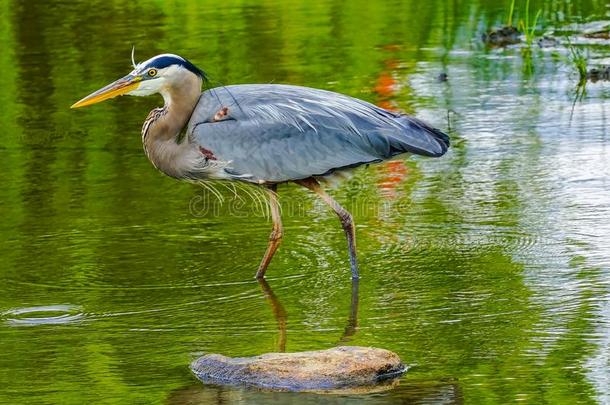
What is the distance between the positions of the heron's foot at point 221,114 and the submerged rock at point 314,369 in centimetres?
216

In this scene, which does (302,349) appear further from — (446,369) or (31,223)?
(31,223)

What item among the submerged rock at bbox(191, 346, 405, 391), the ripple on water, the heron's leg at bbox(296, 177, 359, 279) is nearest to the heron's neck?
the heron's leg at bbox(296, 177, 359, 279)

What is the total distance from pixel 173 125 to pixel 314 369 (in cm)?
259

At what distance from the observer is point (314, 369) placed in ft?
18.3

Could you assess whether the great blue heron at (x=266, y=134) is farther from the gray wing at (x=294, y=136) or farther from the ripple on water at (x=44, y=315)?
the ripple on water at (x=44, y=315)

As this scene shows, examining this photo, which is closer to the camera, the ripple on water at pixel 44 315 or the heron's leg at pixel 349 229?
the ripple on water at pixel 44 315

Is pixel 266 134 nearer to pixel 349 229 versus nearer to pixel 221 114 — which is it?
pixel 221 114

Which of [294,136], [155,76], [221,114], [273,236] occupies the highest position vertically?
[155,76]

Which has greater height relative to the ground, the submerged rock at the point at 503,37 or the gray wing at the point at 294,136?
the gray wing at the point at 294,136

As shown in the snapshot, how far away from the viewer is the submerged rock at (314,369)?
554 cm

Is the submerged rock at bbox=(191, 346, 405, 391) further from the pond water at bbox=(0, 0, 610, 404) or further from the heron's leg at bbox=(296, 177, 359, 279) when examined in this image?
the heron's leg at bbox=(296, 177, 359, 279)

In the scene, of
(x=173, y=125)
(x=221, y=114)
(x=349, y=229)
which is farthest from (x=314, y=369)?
(x=173, y=125)

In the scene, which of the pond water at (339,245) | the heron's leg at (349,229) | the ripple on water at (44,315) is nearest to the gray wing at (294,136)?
the heron's leg at (349,229)

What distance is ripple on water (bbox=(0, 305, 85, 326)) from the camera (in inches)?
270
